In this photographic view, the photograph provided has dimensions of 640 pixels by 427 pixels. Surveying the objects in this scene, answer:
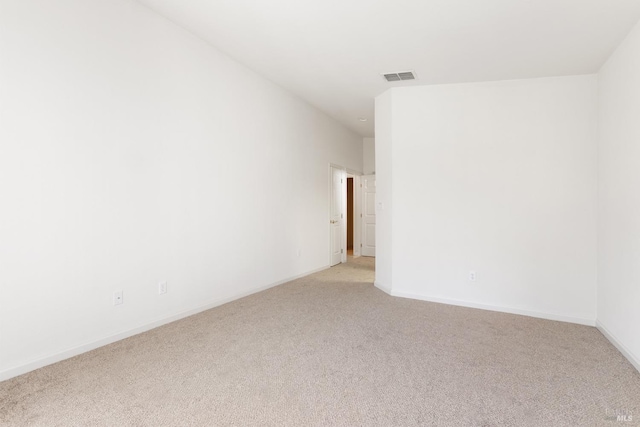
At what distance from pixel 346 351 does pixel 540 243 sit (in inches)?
105

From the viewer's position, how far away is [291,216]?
5.23m

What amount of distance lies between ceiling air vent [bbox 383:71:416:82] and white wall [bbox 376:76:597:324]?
0.96 ft

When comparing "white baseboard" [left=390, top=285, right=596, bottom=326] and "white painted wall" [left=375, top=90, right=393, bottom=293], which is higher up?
"white painted wall" [left=375, top=90, right=393, bottom=293]

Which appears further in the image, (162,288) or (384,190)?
(384,190)

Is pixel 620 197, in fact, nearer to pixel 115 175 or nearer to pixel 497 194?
pixel 497 194

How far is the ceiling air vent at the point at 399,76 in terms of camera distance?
13.2 feet

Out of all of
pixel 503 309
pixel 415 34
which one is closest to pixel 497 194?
pixel 503 309

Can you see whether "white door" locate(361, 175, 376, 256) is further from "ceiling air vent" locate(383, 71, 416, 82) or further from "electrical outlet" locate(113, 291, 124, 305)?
"electrical outlet" locate(113, 291, 124, 305)

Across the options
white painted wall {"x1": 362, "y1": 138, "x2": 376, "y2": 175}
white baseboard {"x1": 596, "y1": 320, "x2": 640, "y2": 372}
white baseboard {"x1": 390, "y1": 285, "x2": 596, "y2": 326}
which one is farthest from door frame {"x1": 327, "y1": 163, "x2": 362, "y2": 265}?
white baseboard {"x1": 596, "y1": 320, "x2": 640, "y2": 372}

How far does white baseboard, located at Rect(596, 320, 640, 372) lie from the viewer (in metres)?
2.56

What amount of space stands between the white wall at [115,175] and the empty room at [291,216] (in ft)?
0.06

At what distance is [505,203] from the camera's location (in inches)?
157

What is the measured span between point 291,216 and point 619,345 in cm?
399

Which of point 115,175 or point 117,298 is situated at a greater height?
point 115,175
